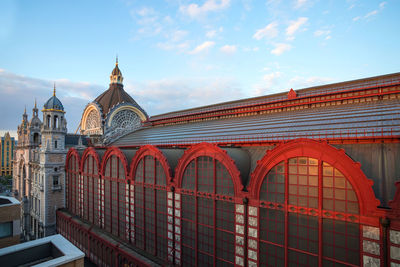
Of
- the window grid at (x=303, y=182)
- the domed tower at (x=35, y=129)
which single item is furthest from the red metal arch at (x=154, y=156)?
the domed tower at (x=35, y=129)

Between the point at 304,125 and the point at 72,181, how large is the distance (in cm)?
4381

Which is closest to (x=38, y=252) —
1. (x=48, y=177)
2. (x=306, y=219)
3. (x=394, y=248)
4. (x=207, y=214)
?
(x=207, y=214)

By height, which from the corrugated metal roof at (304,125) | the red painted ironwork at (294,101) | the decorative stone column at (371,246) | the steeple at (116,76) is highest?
the steeple at (116,76)

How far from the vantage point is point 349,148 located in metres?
17.2

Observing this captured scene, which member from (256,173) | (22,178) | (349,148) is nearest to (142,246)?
(256,173)

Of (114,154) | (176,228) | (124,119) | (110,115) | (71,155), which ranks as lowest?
(176,228)

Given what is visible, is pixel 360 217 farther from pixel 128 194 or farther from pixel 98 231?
pixel 98 231

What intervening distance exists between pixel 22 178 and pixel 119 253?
56.4m

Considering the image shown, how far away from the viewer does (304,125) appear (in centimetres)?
2205

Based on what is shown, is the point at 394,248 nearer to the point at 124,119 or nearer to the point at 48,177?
the point at 48,177

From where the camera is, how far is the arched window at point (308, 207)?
14031mm

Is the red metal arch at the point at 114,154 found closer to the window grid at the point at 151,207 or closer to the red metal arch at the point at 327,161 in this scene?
the window grid at the point at 151,207

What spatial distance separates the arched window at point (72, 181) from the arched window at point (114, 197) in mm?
12472

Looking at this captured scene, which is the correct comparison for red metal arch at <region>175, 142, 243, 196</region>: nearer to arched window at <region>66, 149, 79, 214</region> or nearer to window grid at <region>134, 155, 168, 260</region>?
window grid at <region>134, 155, 168, 260</region>
